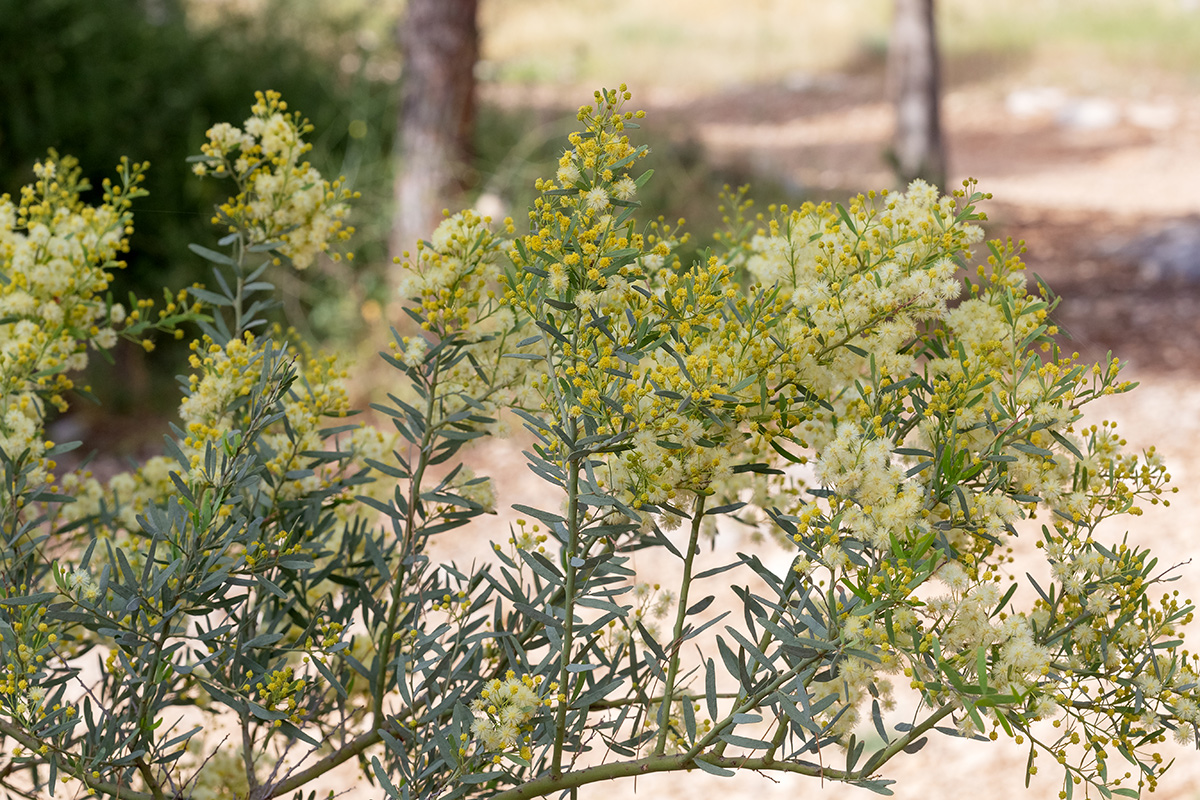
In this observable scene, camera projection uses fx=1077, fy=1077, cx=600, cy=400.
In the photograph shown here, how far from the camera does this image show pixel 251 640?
1.15 m

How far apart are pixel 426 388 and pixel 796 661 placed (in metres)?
0.55

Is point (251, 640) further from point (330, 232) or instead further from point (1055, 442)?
point (1055, 442)

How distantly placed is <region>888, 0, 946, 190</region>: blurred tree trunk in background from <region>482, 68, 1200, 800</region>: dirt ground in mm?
844

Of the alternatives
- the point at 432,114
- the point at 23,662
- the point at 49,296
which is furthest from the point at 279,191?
the point at 432,114

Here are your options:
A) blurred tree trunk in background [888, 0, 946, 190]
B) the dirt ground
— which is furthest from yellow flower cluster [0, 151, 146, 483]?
blurred tree trunk in background [888, 0, 946, 190]

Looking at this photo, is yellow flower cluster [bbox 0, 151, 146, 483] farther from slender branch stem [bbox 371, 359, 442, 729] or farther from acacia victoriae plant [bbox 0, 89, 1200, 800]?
slender branch stem [bbox 371, 359, 442, 729]

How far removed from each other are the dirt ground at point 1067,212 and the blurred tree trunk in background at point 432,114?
8.51 feet

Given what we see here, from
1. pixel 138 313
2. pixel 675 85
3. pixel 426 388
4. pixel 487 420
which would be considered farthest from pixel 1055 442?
pixel 675 85

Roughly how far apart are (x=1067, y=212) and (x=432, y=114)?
580 cm

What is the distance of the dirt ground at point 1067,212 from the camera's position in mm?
3002

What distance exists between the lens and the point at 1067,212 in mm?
8875

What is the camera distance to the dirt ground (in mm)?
3002

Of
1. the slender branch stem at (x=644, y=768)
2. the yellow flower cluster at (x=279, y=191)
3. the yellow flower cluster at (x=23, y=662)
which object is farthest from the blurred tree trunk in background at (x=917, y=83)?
the yellow flower cluster at (x=23, y=662)

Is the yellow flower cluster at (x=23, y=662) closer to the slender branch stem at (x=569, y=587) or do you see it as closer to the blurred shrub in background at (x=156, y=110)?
the slender branch stem at (x=569, y=587)
